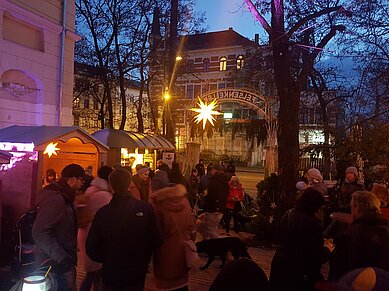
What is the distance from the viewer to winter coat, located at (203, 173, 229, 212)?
292 inches

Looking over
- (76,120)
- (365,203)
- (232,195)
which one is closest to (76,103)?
(76,120)

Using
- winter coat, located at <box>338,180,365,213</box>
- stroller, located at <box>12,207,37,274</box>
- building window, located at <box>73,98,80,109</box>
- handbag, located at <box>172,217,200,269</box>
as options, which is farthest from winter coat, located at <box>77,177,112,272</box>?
building window, located at <box>73,98,80,109</box>

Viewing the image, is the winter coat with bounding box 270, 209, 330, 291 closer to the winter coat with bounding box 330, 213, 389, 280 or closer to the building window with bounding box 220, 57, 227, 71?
the winter coat with bounding box 330, 213, 389, 280

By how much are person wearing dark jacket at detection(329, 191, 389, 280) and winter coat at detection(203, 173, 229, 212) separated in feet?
13.0

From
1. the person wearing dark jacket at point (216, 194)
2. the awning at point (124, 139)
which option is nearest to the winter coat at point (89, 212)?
the person wearing dark jacket at point (216, 194)

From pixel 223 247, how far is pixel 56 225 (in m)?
3.57

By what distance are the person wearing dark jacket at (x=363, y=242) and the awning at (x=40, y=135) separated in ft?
24.8

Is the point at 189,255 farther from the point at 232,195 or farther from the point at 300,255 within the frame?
the point at 232,195

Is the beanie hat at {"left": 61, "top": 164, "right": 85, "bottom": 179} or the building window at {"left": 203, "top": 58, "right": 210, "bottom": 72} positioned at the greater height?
the building window at {"left": 203, "top": 58, "right": 210, "bottom": 72}

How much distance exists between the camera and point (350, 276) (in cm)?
240

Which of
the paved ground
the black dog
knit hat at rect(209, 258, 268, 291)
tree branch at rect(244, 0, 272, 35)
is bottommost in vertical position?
the paved ground

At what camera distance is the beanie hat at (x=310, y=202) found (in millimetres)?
3787

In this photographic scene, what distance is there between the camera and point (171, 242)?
3.62 m

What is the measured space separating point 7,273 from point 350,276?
5.51m
